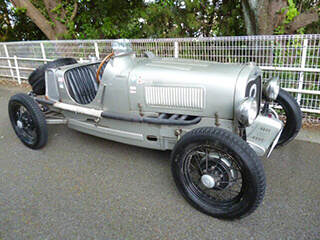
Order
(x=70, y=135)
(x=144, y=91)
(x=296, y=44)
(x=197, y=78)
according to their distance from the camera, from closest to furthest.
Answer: (x=197, y=78), (x=144, y=91), (x=296, y=44), (x=70, y=135)

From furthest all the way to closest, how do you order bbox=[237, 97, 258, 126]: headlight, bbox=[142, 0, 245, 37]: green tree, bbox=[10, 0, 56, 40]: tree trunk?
bbox=[10, 0, 56, 40]: tree trunk, bbox=[142, 0, 245, 37]: green tree, bbox=[237, 97, 258, 126]: headlight

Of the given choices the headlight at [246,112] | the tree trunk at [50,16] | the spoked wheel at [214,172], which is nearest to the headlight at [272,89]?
the headlight at [246,112]

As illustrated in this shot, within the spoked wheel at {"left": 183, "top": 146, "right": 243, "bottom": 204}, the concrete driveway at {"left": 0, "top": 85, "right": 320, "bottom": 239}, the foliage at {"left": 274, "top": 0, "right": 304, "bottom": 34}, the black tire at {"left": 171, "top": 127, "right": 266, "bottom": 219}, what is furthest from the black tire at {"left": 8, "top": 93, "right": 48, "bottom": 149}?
the foliage at {"left": 274, "top": 0, "right": 304, "bottom": 34}

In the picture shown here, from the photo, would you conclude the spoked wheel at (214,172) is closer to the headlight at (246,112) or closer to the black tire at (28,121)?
the headlight at (246,112)

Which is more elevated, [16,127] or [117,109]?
[117,109]

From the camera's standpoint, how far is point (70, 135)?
415 centimetres

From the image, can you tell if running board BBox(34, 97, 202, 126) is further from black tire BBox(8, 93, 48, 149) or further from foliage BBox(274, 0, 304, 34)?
foliage BBox(274, 0, 304, 34)

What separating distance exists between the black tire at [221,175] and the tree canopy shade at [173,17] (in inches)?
141

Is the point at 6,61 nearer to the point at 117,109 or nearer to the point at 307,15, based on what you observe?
the point at 117,109

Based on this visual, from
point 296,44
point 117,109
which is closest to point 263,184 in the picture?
point 117,109

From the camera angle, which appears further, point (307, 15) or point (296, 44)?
point (307, 15)

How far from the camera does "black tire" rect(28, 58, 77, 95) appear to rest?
3.66m

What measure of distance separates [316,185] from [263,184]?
3.54 feet

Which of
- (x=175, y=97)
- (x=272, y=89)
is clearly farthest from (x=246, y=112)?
(x=272, y=89)
